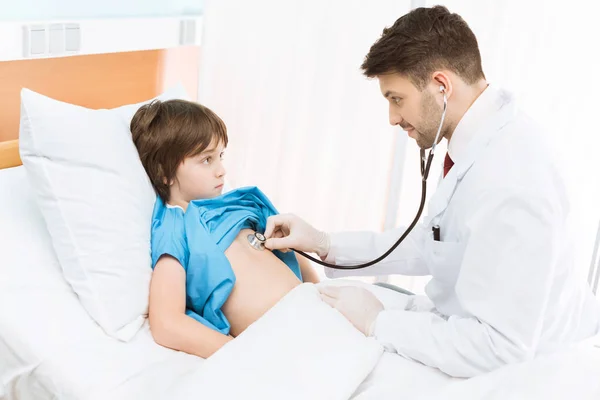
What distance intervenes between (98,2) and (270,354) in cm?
137

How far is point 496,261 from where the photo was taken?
138 centimetres

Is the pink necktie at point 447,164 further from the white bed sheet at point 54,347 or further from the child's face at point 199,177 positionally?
the white bed sheet at point 54,347

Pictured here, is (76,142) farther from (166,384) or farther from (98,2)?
(98,2)

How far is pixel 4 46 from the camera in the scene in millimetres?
1955

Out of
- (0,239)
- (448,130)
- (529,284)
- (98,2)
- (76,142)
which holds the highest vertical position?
(98,2)

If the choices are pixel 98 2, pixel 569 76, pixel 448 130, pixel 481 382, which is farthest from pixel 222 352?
pixel 569 76

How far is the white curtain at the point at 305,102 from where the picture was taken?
2.57 metres

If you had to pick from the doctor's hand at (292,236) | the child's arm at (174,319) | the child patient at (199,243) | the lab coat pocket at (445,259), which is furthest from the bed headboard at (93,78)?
the lab coat pocket at (445,259)

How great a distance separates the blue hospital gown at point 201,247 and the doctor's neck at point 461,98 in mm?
561

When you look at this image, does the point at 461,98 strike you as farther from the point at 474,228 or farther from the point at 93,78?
the point at 93,78

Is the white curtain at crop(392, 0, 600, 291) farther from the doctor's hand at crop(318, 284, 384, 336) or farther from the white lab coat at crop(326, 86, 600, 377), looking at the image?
the doctor's hand at crop(318, 284, 384, 336)

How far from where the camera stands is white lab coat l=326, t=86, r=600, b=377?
4.50ft

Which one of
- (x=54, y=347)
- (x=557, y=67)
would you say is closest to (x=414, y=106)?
(x=54, y=347)

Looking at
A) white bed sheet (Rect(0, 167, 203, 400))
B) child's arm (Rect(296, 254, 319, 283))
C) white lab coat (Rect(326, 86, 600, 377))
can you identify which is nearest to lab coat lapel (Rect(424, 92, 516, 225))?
white lab coat (Rect(326, 86, 600, 377))
